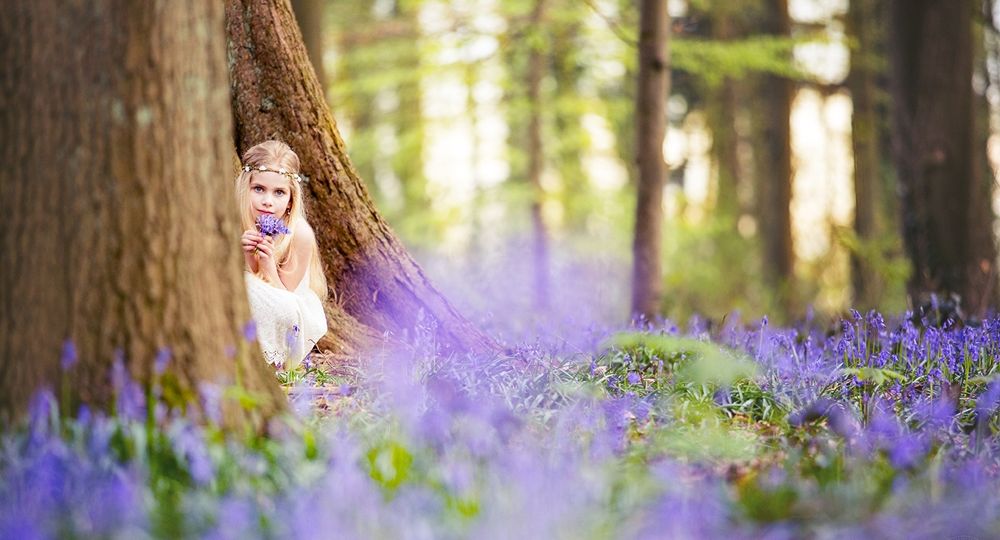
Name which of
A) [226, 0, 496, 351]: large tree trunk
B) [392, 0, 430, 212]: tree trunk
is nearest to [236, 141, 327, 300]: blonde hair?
[226, 0, 496, 351]: large tree trunk

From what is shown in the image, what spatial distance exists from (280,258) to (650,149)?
12.9 feet

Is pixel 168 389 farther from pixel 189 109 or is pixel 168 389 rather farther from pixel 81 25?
pixel 81 25

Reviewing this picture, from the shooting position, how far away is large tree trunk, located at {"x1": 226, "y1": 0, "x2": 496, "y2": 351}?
526 centimetres

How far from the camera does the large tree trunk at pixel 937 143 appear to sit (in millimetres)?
8453

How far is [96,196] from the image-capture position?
3.12m

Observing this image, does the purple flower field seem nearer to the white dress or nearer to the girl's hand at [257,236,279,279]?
the white dress

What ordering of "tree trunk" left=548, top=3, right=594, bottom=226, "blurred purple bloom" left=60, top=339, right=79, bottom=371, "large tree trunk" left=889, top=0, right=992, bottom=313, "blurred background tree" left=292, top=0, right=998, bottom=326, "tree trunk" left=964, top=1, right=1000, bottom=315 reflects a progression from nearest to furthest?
"blurred purple bloom" left=60, top=339, right=79, bottom=371, "tree trunk" left=964, top=1, right=1000, bottom=315, "large tree trunk" left=889, top=0, right=992, bottom=313, "blurred background tree" left=292, top=0, right=998, bottom=326, "tree trunk" left=548, top=3, right=594, bottom=226

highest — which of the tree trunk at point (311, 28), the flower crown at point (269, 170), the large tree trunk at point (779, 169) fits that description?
the tree trunk at point (311, 28)

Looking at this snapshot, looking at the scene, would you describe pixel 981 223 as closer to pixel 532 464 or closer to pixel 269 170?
pixel 269 170

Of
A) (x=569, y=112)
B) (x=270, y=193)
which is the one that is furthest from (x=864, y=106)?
(x=270, y=193)

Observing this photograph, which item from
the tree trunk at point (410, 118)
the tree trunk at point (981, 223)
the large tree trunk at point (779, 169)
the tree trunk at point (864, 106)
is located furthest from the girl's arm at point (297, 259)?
the large tree trunk at point (779, 169)

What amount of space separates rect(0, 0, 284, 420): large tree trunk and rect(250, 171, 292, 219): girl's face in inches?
72.2

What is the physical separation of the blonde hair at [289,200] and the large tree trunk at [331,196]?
0.36 ft

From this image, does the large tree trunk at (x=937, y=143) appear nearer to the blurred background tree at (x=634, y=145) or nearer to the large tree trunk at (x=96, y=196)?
the blurred background tree at (x=634, y=145)
